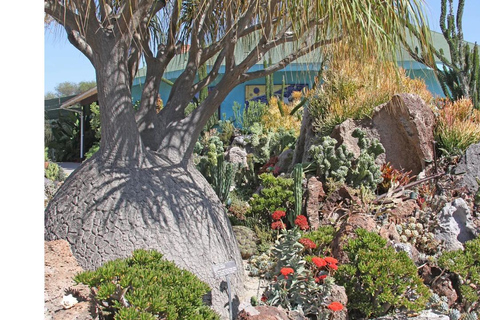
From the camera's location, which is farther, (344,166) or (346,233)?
(344,166)

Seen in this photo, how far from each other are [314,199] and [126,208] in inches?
106

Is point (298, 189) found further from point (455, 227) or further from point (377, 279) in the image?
point (377, 279)

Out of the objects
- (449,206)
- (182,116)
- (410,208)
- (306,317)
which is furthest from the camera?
(410,208)

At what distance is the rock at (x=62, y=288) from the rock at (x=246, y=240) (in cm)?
202

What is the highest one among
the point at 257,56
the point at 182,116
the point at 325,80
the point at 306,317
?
the point at 325,80

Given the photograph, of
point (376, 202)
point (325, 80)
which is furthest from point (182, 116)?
point (325, 80)

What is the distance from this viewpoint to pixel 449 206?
17.5 ft

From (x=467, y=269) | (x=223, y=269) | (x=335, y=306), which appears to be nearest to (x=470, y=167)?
(x=467, y=269)

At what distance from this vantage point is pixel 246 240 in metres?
5.28

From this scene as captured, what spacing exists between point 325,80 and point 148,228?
532cm

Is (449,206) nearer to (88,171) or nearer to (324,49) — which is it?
(324,49)

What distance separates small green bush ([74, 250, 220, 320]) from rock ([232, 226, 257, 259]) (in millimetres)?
2216

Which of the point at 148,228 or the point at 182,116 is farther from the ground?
the point at 182,116

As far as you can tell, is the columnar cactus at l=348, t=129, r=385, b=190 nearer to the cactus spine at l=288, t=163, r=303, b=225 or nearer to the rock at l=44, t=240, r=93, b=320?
the cactus spine at l=288, t=163, r=303, b=225
